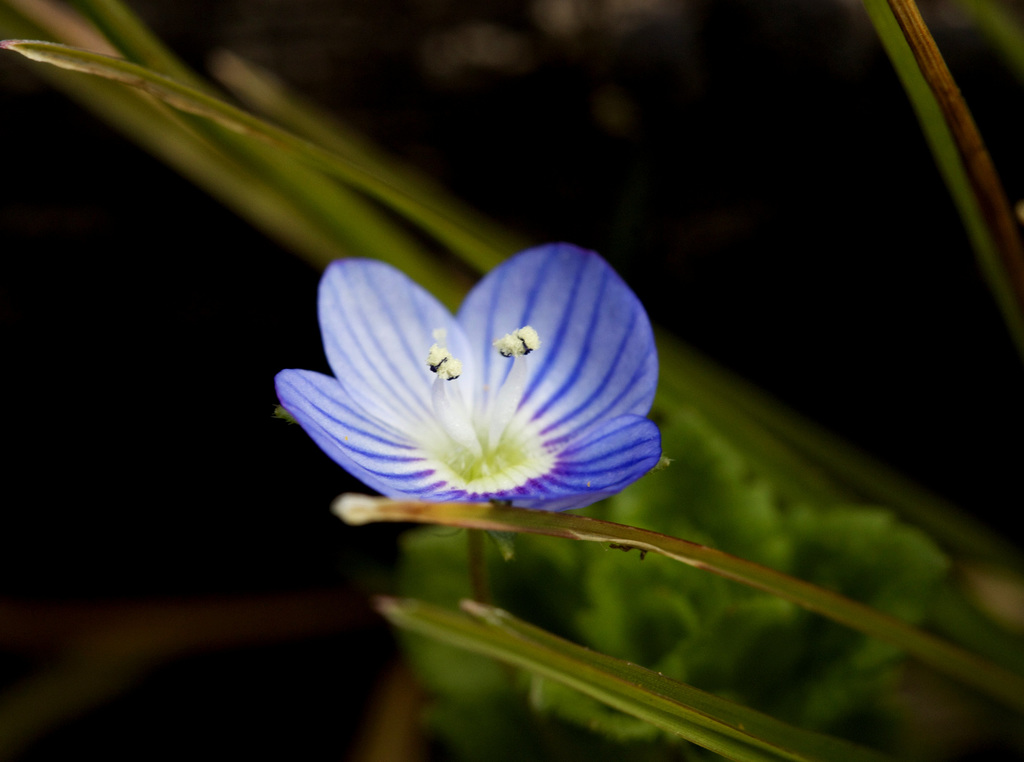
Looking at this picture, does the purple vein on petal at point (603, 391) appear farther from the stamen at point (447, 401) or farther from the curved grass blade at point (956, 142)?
the curved grass blade at point (956, 142)

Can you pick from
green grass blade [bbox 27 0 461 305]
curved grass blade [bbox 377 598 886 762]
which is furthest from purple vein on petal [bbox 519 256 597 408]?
green grass blade [bbox 27 0 461 305]

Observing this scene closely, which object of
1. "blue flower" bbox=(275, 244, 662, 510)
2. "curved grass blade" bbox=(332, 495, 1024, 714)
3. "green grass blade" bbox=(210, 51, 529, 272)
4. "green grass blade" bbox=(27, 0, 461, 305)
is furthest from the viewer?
"green grass blade" bbox=(210, 51, 529, 272)

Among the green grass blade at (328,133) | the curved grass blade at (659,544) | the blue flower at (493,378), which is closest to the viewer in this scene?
the curved grass blade at (659,544)

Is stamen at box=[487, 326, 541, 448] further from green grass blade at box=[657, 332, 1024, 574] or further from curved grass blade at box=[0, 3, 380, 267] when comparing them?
curved grass blade at box=[0, 3, 380, 267]

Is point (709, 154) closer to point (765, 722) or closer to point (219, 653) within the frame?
point (765, 722)

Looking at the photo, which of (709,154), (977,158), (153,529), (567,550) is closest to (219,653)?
(153,529)

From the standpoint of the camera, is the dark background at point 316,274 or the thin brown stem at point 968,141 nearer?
the thin brown stem at point 968,141

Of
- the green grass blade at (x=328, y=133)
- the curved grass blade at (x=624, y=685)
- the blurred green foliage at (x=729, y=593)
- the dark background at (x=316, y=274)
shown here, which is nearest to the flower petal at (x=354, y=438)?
the curved grass blade at (x=624, y=685)
